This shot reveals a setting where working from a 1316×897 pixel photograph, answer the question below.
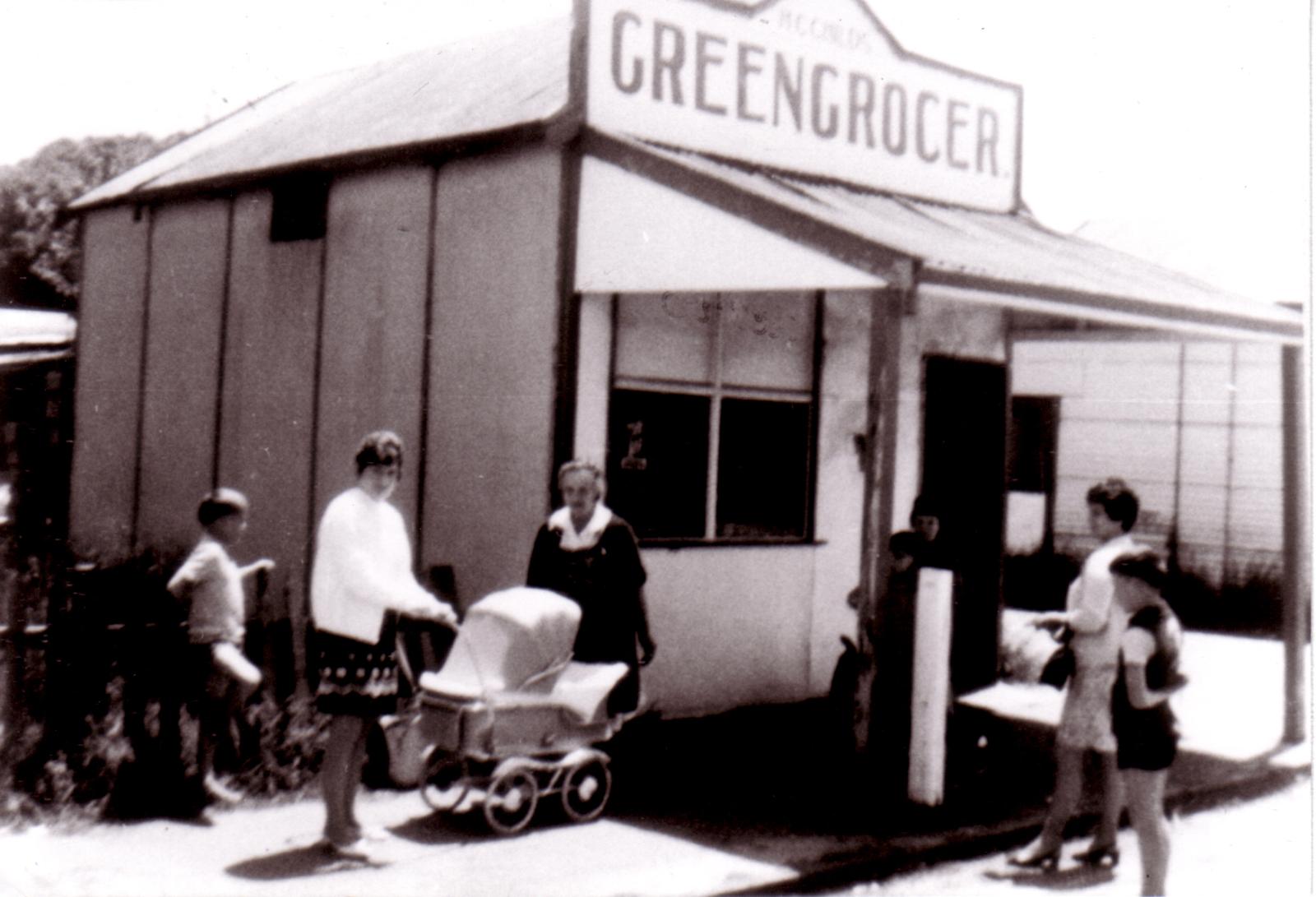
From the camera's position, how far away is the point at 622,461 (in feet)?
28.6

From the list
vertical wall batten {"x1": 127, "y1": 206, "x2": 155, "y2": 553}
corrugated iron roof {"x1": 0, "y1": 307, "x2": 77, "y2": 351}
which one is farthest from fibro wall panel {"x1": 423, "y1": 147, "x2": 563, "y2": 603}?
corrugated iron roof {"x1": 0, "y1": 307, "x2": 77, "y2": 351}

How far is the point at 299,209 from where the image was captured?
1034 cm

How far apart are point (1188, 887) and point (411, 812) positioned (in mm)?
3515

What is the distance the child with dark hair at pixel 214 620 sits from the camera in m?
6.44

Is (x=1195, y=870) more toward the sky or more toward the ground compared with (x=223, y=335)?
more toward the ground

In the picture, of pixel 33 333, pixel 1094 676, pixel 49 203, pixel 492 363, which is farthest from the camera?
pixel 49 203

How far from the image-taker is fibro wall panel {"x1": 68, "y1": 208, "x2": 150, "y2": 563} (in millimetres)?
12305

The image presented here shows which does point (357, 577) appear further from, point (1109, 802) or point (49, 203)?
point (49, 203)

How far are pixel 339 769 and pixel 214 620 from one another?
1.12 meters

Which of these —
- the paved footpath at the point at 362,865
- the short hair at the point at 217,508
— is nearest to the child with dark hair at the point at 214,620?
the short hair at the point at 217,508

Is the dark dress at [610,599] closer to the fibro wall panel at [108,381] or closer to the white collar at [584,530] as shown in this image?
the white collar at [584,530]

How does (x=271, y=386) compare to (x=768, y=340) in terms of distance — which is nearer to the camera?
(x=768, y=340)

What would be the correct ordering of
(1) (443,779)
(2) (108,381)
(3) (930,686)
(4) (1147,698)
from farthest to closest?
(2) (108,381)
(3) (930,686)
(1) (443,779)
(4) (1147,698)

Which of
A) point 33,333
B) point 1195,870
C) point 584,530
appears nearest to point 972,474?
point 1195,870
